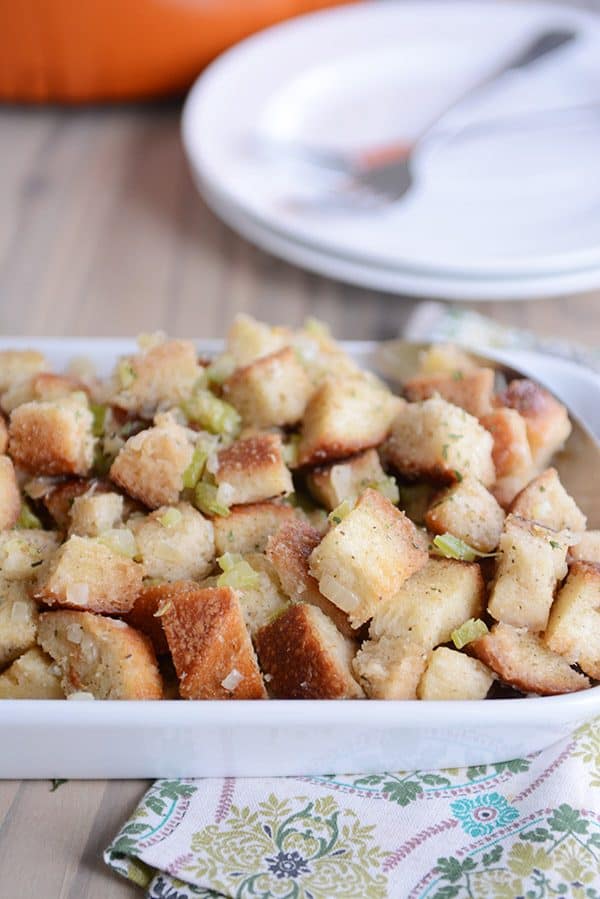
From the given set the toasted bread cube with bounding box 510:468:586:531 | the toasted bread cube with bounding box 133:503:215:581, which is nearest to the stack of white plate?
the toasted bread cube with bounding box 510:468:586:531

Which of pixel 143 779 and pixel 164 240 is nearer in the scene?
pixel 143 779

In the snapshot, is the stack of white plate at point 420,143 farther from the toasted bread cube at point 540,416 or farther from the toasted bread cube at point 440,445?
the toasted bread cube at point 440,445

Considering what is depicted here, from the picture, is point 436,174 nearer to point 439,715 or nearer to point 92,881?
point 439,715

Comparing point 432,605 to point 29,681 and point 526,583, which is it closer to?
point 526,583

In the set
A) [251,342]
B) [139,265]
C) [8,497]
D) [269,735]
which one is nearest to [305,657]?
[269,735]

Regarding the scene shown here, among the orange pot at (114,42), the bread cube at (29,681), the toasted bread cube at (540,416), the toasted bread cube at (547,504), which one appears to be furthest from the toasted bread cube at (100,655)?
the orange pot at (114,42)

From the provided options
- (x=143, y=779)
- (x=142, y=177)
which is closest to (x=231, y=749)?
(x=143, y=779)
